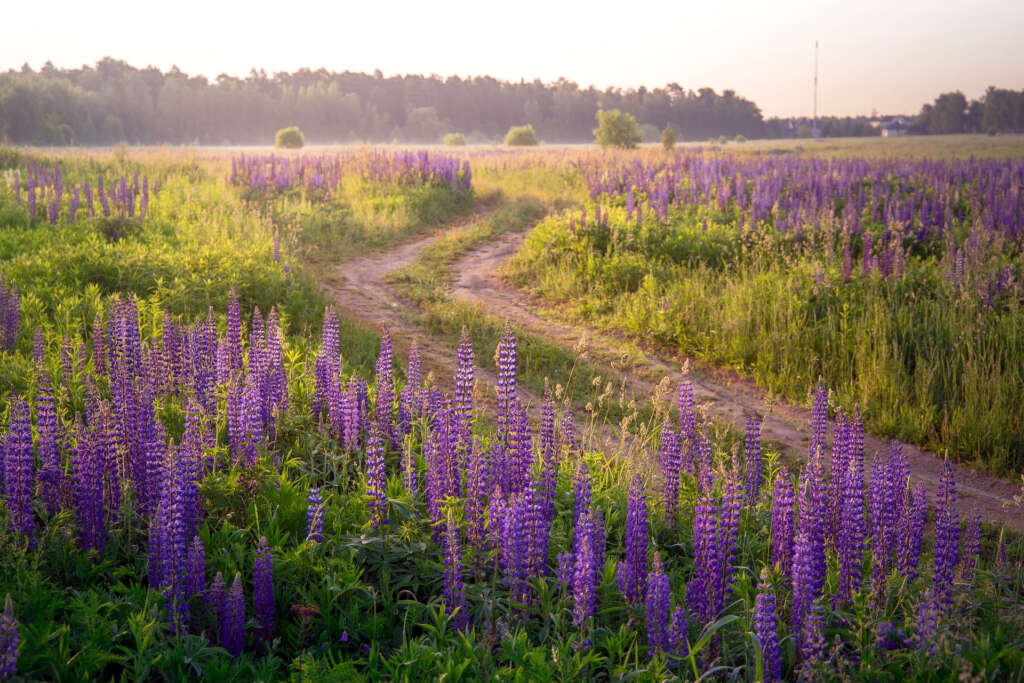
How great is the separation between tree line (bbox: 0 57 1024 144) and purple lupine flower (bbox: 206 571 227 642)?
5231cm

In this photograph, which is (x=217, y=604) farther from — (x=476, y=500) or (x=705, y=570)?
(x=705, y=570)

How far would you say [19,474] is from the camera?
3.95 meters

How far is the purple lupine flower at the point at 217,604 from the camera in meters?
3.52

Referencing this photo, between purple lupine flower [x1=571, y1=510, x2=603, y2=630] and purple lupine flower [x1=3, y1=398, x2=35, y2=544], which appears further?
purple lupine flower [x1=3, y1=398, x2=35, y2=544]

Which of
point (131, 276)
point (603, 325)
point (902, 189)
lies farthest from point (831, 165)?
point (131, 276)

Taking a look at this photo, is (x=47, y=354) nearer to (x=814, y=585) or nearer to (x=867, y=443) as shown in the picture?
(x=814, y=585)

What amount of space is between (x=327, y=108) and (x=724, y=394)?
96563 mm

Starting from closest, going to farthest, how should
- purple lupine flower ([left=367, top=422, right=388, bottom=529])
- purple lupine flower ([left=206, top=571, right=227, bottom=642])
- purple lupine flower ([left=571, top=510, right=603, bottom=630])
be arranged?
purple lupine flower ([left=571, top=510, right=603, bottom=630])
purple lupine flower ([left=206, top=571, right=227, bottom=642])
purple lupine flower ([left=367, top=422, right=388, bottom=529])

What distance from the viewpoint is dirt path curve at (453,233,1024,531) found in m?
6.32

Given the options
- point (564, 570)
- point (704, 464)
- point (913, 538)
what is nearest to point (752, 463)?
point (704, 464)

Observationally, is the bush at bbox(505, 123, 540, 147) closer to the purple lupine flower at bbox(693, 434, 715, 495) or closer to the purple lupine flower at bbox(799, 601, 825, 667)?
the purple lupine flower at bbox(693, 434, 715, 495)

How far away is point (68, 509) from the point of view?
4.24m

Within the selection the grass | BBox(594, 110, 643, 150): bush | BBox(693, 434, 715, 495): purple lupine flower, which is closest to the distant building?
BBox(594, 110, 643, 150): bush

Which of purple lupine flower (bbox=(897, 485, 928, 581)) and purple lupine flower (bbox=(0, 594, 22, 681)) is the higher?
purple lupine flower (bbox=(0, 594, 22, 681))
